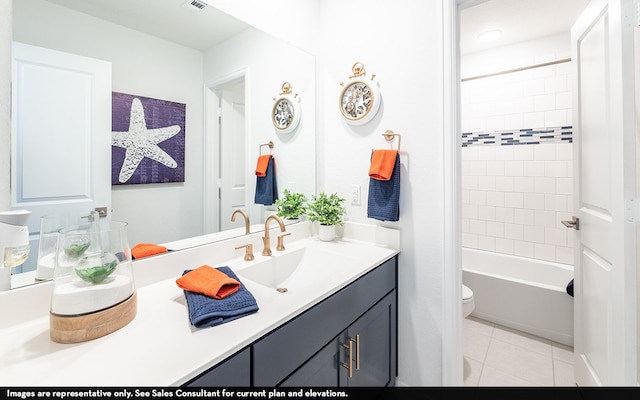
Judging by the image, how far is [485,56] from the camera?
2.91 metres

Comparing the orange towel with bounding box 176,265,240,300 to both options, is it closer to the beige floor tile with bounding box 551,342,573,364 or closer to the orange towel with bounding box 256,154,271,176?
the orange towel with bounding box 256,154,271,176

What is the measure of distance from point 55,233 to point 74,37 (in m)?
0.63

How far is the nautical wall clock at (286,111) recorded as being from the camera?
5.65 feet

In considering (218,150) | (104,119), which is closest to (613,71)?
(218,150)

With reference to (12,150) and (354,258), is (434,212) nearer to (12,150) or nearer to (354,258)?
(354,258)

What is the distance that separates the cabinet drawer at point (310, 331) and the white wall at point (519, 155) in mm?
2087

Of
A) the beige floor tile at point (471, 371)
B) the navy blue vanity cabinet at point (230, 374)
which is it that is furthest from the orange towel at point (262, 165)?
the beige floor tile at point (471, 371)

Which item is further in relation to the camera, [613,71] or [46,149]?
[613,71]

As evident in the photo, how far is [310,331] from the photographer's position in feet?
3.19

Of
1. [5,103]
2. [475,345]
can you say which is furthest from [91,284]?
[475,345]

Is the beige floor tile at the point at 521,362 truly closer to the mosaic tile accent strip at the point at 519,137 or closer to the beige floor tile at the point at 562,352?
the beige floor tile at the point at 562,352

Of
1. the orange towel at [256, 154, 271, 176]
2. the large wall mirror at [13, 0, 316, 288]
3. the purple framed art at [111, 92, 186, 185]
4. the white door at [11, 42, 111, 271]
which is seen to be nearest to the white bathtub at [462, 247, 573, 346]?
the large wall mirror at [13, 0, 316, 288]

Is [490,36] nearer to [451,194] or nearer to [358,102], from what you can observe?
[358,102]

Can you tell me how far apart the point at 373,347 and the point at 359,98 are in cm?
130
